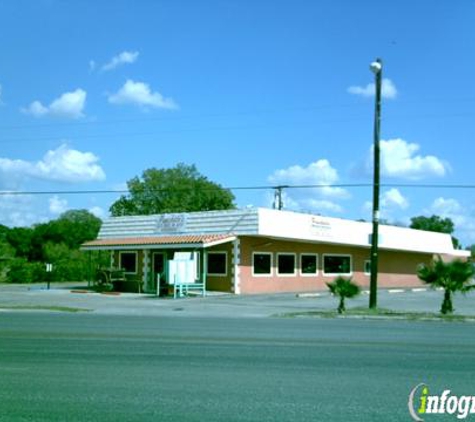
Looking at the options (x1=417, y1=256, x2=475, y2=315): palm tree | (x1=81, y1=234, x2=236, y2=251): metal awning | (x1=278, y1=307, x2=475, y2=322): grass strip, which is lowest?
(x1=278, y1=307, x2=475, y2=322): grass strip

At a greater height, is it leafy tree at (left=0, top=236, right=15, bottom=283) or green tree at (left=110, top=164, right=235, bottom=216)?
green tree at (left=110, top=164, right=235, bottom=216)

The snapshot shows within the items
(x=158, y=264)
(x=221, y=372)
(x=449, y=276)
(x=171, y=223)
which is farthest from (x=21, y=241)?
(x=221, y=372)

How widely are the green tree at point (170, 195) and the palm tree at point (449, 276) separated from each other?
180 ft

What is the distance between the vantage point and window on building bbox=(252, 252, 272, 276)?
37.8m

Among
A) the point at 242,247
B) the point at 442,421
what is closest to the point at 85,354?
the point at 442,421

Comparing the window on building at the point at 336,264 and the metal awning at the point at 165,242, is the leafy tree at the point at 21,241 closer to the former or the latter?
the metal awning at the point at 165,242

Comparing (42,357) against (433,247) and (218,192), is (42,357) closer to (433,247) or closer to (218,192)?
(433,247)

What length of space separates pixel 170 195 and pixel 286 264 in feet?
138

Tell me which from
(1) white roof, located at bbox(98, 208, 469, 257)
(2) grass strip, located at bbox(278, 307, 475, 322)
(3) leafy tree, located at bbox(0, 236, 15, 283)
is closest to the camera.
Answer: (2) grass strip, located at bbox(278, 307, 475, 322)

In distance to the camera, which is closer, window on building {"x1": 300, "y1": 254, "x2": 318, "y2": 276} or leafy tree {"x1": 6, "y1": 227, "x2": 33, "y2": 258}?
window on building {"x1": 300, "y1": 254, "x2": 318, "y2": 276}

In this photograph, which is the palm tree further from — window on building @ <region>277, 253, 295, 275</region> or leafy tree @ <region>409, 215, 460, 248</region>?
leafy tree @ <region>409, 215, 460, 248</region>

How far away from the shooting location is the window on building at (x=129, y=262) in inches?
1619

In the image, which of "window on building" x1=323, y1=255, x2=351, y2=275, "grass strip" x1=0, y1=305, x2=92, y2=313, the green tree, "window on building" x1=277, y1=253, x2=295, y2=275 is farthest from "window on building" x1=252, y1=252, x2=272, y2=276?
the green tree

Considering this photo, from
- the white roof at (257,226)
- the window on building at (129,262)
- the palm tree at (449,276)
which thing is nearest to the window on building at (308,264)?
the white roof at (257,226)
